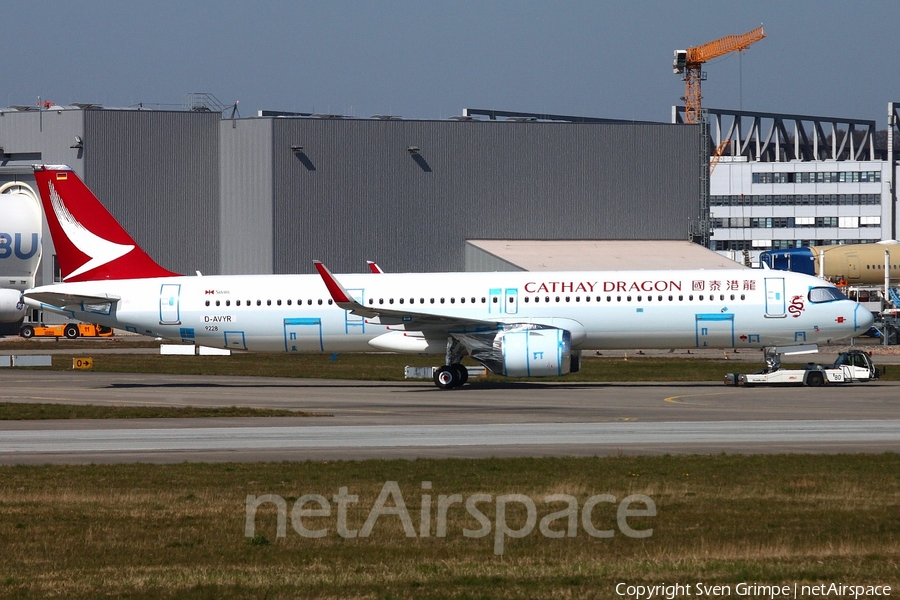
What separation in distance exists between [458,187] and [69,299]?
157ft

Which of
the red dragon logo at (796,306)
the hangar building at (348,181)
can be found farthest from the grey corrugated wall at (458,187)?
the red dragon logo at (796,306)

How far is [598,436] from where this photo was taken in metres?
24.0

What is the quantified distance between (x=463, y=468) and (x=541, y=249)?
66.2 meters

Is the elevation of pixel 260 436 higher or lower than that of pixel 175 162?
lower

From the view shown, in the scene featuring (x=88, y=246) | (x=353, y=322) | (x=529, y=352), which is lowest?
(x=529, y=352)

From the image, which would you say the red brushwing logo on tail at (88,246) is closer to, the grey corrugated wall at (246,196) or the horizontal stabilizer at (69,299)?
the horizontal stabilizer at (69,299)

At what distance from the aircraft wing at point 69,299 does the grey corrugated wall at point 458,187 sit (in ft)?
135

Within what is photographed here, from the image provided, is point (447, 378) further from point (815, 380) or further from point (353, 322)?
point (815, 380)

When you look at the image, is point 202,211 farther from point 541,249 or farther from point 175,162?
point 541,249

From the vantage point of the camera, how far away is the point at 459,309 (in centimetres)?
4003

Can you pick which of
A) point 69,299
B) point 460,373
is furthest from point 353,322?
point 69,299

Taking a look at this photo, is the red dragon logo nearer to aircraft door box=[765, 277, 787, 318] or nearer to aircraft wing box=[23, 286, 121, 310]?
aircraft door box=[765, 277, 787, 318]

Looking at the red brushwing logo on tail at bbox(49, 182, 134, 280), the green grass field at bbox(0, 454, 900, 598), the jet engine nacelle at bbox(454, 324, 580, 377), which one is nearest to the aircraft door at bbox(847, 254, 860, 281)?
the jet engine nacelle at bbox(454, 324, 580, 377)

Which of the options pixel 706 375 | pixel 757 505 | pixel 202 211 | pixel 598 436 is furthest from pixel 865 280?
pixel 757 505
